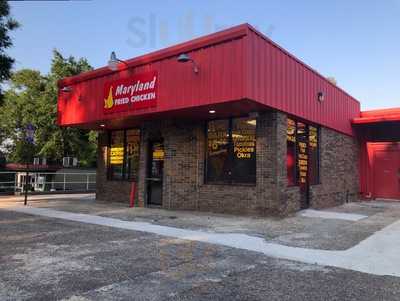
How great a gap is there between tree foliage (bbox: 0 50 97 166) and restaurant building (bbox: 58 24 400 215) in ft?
53.7

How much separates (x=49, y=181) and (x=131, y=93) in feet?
49.7

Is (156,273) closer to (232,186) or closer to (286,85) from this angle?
(232,186)

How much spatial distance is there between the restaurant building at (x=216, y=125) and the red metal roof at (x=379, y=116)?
1.03 ft

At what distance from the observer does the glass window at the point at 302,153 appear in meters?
12.9

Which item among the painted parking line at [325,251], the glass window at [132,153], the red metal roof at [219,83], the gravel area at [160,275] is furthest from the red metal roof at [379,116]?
the gravel area at [160,275]

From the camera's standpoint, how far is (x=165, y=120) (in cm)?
1420

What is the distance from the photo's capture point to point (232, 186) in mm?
12211

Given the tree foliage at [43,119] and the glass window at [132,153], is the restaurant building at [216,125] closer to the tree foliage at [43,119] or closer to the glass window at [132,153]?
the glass window at [132,153]

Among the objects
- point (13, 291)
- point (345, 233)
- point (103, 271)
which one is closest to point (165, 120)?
point (345, 233)

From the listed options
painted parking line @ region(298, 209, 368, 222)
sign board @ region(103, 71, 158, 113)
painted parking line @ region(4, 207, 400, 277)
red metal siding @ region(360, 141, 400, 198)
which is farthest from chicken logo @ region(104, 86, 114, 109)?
red metal siding @ region(360, 141, 400, 198)

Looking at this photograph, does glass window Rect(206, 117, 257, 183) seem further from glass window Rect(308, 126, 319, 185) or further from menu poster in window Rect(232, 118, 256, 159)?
glass window Rect(308, 126, 319, 185)

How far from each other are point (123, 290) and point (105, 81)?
11.1 m

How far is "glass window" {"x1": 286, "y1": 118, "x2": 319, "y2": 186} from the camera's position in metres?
12.9

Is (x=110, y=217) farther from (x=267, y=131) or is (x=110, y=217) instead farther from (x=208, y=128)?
(x=267, y=131)
